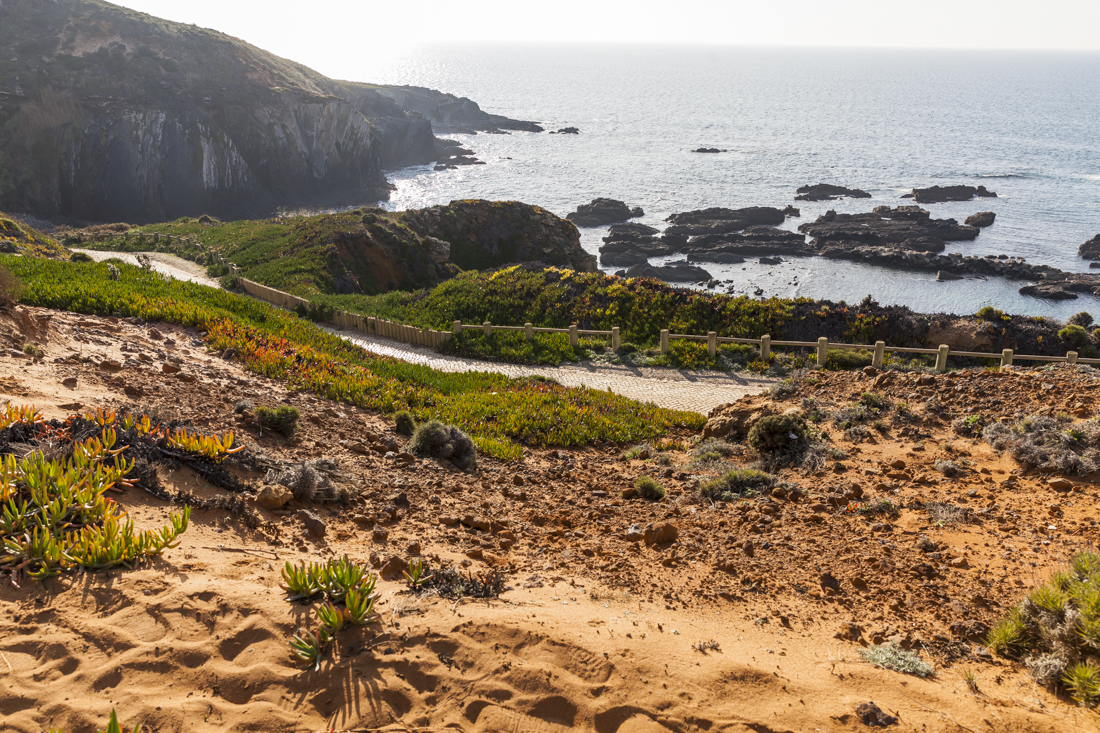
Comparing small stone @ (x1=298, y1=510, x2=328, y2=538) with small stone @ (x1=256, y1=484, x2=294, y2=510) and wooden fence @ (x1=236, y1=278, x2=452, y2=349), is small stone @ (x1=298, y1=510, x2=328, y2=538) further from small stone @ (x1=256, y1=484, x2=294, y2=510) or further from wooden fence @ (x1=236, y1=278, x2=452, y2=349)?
wooden fence @ (x1=236, y1=278, x2=452, y2=349)

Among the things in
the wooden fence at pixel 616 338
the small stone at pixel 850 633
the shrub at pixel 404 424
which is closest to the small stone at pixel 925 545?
the small stone at pixel 850 633

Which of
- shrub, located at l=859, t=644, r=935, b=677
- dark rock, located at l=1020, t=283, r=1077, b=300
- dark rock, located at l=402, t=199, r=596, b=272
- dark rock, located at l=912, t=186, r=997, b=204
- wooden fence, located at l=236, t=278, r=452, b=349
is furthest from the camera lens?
dark rock, located at l=912, t=186, r=997, b=204

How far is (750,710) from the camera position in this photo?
4.83 metres

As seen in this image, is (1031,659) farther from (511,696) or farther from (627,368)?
(627,368)

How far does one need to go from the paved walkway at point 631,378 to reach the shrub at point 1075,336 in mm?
10978

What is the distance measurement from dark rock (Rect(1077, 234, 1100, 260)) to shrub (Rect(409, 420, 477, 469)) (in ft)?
211

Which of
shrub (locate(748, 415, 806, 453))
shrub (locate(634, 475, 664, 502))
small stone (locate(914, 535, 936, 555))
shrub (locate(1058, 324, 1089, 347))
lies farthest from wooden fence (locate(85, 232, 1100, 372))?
small stone (locate(914, 535, 936, 555))

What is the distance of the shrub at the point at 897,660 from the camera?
17.6 ft

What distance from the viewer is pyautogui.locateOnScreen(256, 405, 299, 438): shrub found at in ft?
33.2

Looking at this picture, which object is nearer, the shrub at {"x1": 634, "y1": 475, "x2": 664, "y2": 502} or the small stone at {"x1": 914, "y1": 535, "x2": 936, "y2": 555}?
the small stone at {"x1": 914, "y1": 535, "x2": 936, "y2": 555}

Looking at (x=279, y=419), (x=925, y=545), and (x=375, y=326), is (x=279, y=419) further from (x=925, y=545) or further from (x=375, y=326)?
(x=375, y=326)

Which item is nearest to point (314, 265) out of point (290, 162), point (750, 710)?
point (750, 710)

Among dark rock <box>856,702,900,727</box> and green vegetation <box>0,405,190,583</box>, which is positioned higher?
green vegetation <box>0,405,190,583</box>

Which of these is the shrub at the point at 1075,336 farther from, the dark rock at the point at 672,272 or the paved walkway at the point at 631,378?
the dark rock at the point at 672,272
